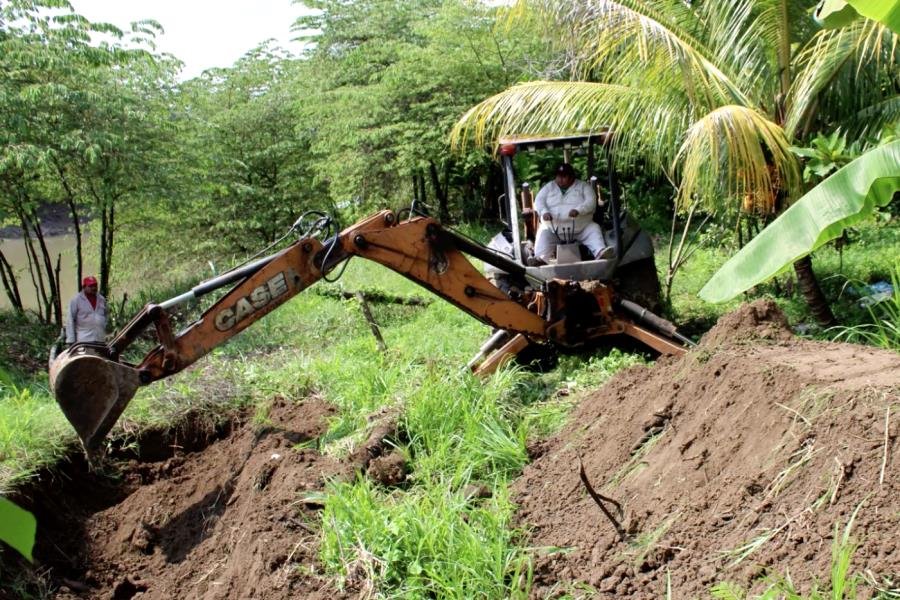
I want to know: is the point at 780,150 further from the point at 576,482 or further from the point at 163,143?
the point at 163,143

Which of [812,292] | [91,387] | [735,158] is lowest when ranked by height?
[812,292]

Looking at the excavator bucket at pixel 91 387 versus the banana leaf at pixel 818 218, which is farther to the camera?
the excavator bucket at pixel 91 387

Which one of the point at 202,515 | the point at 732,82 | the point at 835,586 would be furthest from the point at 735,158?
the point at 202,515

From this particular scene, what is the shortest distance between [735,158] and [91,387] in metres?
5.58

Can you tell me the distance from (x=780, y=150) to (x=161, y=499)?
245 inches

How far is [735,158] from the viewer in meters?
7.43

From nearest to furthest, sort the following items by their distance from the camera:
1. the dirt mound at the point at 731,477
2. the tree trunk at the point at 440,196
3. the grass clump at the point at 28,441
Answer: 1. the dirt mound at the point at 731,477
2. the grass clump at the point at 28,441
3. the tree trunk at the point at 440,196

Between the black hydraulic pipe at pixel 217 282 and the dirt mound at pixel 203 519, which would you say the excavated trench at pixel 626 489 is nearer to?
the dirt mound at pixel 203 519

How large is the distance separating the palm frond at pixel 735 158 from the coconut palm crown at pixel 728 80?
0.01 m

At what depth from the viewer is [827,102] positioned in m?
8.34

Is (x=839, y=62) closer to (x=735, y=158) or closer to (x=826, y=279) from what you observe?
(x=735, y=158)

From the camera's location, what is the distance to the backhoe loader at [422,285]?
6.03 metres

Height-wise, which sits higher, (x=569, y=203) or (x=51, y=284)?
Result: (x=51, y=284)

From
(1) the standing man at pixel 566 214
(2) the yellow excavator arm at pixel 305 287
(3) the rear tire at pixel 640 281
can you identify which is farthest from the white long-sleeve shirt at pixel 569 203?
(2) the yellow excavator arm at pixel 305 287
